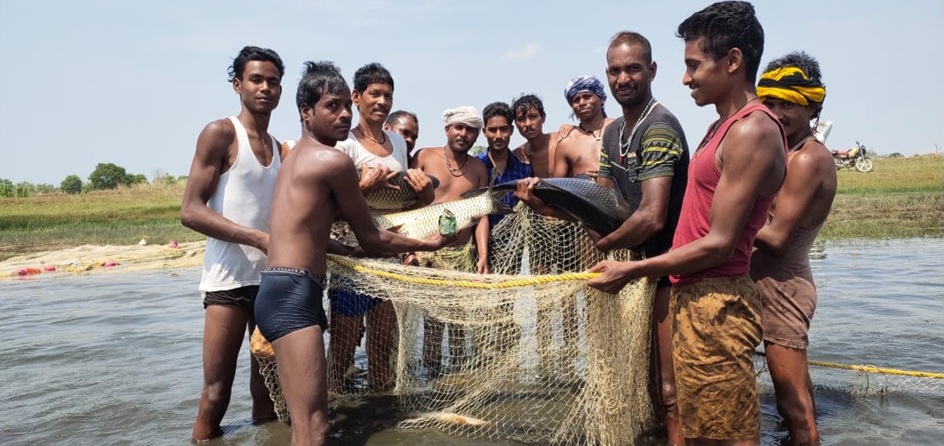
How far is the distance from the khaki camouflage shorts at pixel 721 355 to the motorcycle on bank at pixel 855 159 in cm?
3116

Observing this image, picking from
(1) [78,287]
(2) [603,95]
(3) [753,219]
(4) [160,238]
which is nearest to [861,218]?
(2) [603,95]

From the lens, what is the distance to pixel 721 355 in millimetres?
2756

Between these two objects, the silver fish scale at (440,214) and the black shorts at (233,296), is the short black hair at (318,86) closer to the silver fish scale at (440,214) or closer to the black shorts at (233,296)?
the silver fish scale at (440,214)

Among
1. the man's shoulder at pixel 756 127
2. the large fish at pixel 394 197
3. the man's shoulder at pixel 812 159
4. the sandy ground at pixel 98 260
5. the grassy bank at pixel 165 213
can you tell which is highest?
the man's shoulder at pixel 756 127

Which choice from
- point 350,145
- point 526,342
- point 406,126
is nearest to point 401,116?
point 406,126

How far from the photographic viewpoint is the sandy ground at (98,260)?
1348 cm

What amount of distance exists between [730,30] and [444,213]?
1904 mm

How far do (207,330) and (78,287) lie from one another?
947cm

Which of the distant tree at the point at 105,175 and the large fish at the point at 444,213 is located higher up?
the distant tree at the point at 105,175

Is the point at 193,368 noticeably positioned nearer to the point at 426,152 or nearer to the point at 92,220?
the point at 426,152

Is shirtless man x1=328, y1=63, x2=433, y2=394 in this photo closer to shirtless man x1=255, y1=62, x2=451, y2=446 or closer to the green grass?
shirtless man x1=255, y1=62, x2=451, y2=446

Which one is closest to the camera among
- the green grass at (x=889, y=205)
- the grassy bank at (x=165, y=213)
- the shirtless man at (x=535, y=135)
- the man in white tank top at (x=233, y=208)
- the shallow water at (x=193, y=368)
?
the man in white tank top at (x=233, y=208)

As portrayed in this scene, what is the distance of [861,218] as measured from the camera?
15.5 m

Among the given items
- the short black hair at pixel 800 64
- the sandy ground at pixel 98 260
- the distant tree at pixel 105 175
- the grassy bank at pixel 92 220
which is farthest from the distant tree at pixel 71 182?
the short black hair at pixel 800 64
